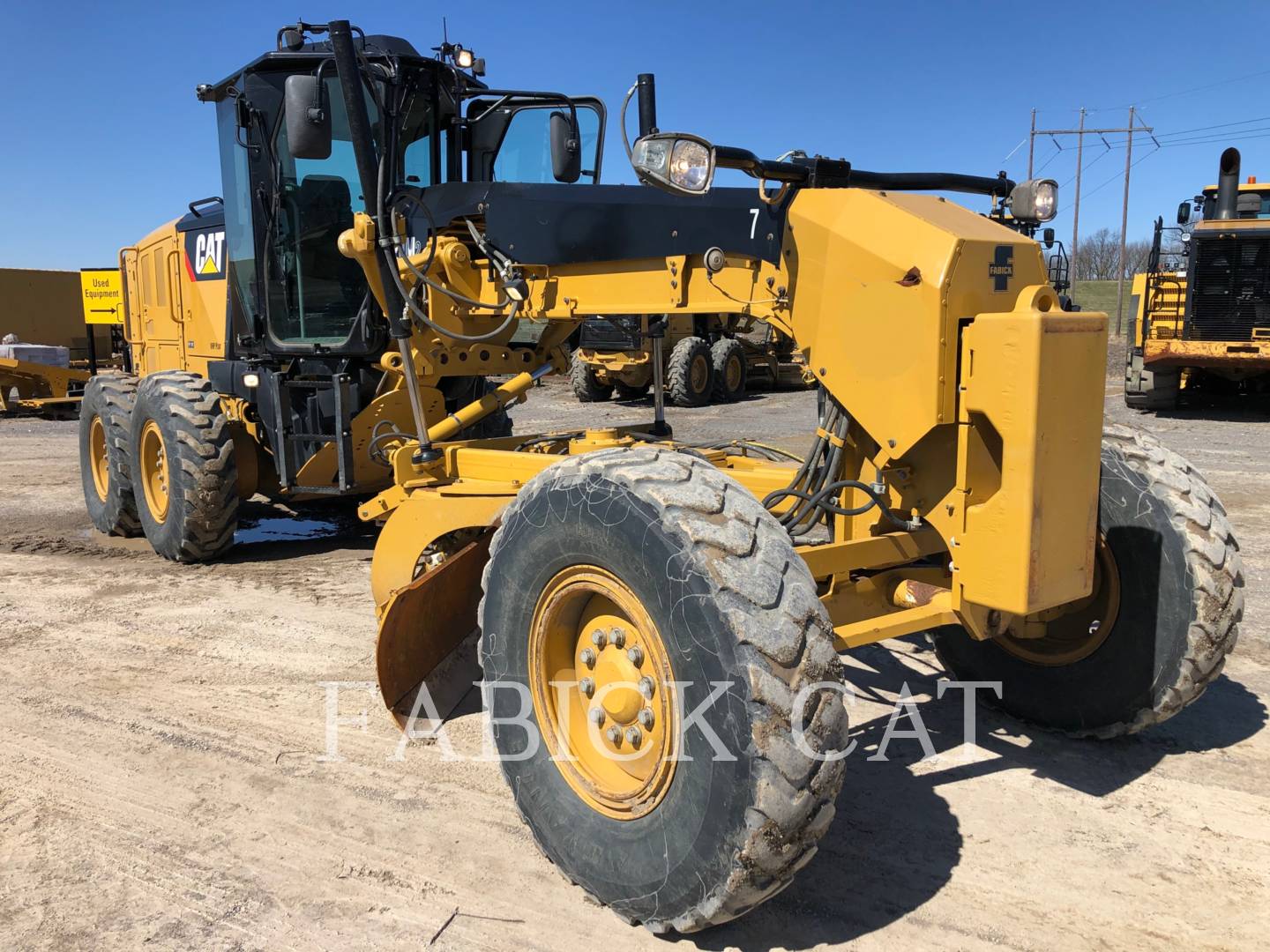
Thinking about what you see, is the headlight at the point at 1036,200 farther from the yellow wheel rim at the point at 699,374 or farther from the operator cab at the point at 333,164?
the yellow wheel rim at the point at 699,374

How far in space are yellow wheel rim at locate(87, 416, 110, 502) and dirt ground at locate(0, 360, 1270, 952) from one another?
3056 millimetres

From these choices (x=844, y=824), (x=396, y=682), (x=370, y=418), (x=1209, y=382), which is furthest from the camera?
(x=1209, y=382)

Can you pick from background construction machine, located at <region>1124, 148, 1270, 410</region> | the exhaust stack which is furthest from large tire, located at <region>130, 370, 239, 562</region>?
the exhaust stack

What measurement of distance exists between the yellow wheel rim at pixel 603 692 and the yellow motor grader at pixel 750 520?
0.4 inches

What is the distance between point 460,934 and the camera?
2.81 metres

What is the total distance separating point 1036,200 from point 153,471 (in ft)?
20.2

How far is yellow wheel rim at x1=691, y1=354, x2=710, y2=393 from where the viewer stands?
18078mm

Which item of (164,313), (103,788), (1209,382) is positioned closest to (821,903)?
(103,788)

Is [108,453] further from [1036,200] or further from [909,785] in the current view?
[1036,200]

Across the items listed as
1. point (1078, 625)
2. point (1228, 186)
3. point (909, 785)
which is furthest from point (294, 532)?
point (1228, 186)

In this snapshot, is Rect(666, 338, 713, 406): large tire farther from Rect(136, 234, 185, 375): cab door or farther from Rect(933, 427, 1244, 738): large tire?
Rect(933, 427, 1244, 738): large tire

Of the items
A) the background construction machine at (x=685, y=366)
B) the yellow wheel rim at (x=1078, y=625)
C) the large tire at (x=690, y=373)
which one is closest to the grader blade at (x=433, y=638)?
the yellow wheel rim at (x=1078, y=625)

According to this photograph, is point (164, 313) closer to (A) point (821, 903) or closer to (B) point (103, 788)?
(B) point (103, 788)

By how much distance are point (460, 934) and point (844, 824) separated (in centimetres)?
133
